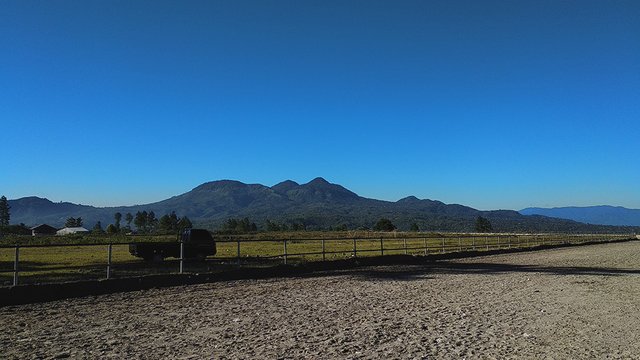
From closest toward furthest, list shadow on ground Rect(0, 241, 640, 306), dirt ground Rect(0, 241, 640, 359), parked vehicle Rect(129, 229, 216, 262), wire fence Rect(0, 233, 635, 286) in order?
dirt ground Rect(0, 241, 640, 359) < shadow on ground Rect(0, 241, 640, 306) < wire fence Rect(0, 233, 635, 286) < parked vehicle Rect(129, 229, 216, 262)

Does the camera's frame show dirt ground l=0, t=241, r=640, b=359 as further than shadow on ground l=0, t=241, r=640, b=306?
No

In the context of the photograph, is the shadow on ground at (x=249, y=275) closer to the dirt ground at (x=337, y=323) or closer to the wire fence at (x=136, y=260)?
the wire fence at (x=136, y=260)

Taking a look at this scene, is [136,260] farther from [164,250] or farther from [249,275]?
[249,275]

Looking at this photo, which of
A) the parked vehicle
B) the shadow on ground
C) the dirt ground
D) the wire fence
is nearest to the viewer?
the dirt ground

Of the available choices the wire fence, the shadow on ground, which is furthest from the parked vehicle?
the shadow on ground

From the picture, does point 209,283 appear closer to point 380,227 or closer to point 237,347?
point 237,347

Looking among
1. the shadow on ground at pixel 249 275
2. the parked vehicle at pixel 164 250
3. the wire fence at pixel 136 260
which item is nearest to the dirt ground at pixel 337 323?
the shadow on ground at pixel 249 275

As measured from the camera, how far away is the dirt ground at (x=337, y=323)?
7602 mm

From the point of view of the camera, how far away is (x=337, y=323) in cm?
982

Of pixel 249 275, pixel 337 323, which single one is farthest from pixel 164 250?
pixel 337 323

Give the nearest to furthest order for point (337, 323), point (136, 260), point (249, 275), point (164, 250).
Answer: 1. point (337, 323)
2. point (249, 275)
3. point (164, 250)
4. point (136, 260)

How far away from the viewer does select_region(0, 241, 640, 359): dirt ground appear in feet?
24.9

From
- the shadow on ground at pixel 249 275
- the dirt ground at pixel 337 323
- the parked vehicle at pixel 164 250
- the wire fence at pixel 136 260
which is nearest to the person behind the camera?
the dirt ground at pixel 337 323

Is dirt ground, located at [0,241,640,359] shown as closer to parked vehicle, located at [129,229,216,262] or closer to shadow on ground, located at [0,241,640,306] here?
shadow on ground, located at [0,241,640,306]
